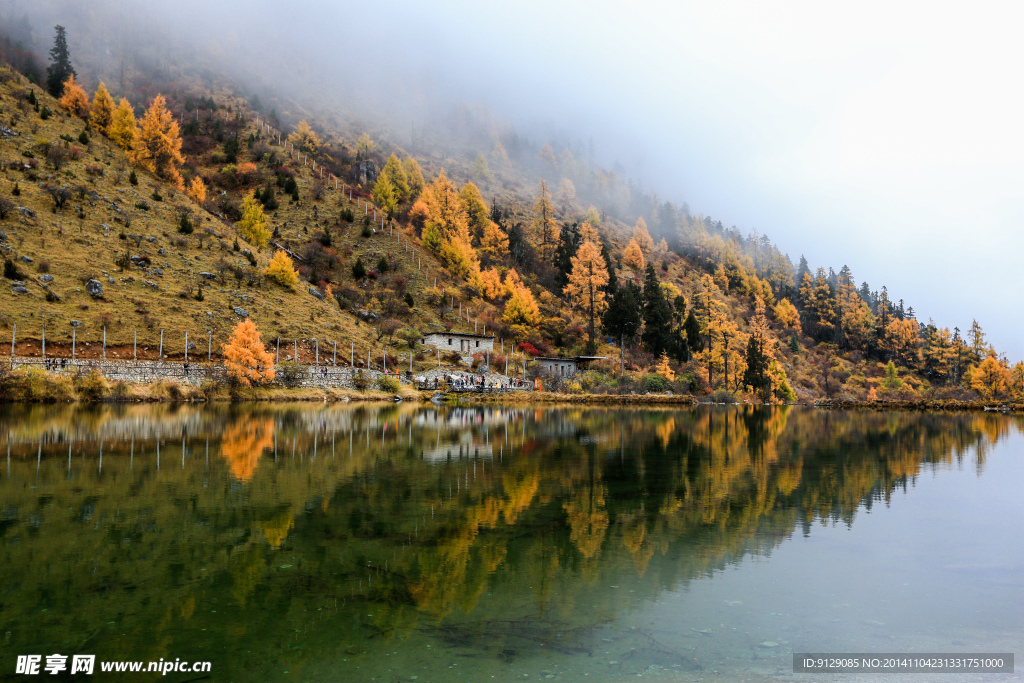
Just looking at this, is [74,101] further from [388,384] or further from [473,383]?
[473,383]

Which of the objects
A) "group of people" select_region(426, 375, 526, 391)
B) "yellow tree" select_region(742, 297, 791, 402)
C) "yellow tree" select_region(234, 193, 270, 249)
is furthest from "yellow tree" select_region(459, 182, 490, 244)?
"yellow tree" select_region(742, 297, 791, 402)

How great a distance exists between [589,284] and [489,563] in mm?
73524

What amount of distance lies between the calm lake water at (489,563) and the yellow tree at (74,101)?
80.0m

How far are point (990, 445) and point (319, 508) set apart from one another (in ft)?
107

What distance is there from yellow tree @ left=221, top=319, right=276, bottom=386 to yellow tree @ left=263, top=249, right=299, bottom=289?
18041 mm

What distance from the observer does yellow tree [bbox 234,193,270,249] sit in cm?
7462

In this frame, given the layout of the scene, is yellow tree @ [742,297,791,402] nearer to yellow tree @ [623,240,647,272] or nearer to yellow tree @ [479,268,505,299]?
yellow tree @ [479,268,505,299]

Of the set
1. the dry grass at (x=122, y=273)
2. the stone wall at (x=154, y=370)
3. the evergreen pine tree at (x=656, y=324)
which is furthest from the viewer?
Result: the evergreen pine tree at (x=656, y=324)

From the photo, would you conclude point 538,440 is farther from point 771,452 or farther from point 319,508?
point 319,508

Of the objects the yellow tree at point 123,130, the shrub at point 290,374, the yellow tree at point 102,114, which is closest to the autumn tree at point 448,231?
the shrub at point 290,374

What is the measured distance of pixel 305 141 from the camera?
381 ft

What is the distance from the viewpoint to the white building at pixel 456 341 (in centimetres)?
6900

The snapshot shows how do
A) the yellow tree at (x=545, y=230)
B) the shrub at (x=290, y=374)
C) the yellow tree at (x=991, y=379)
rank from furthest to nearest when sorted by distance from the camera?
the yellow tree at (x=545, y=230)
the yellow tree at (x=991, y=379)
the shrub at (x=290, y=374)

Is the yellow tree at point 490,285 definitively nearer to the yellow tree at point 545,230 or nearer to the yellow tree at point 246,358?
the yellow tree at point 545,230
